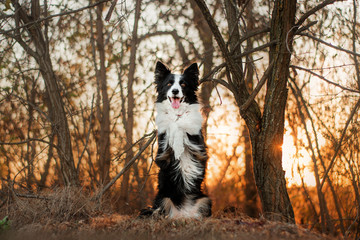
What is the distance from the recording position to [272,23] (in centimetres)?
455

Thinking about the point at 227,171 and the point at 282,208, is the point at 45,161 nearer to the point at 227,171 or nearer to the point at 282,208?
the point at 227,171

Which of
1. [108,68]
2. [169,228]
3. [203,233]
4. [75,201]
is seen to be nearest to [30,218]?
[75,201]

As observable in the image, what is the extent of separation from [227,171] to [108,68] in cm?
378

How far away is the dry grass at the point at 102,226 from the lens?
333 cm

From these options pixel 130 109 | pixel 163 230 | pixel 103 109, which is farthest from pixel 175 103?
pixel 103 109

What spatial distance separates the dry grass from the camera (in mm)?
3328

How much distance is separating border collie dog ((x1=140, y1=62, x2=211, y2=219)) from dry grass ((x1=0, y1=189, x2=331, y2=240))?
1.05 feet

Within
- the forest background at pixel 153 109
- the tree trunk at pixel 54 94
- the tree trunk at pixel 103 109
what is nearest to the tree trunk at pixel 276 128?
the forest background at pixel 153 109

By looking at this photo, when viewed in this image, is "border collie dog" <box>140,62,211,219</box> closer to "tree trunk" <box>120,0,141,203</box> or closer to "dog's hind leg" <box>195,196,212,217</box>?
"dog's hind leg" <box>195,196,212,217</box>

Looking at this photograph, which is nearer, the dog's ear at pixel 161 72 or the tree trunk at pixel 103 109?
the dog's ear at pixel 161 72

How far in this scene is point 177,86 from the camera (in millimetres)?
4324

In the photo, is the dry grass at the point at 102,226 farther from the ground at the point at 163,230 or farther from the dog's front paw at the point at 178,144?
the dog's front paw at the point at 178,144

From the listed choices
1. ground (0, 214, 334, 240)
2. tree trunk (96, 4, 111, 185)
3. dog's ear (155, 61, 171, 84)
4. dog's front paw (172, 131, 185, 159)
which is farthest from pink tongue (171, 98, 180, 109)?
tree trunk (96, 4, 111, 185)

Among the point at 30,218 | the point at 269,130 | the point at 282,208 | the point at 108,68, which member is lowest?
the point at 30,218
